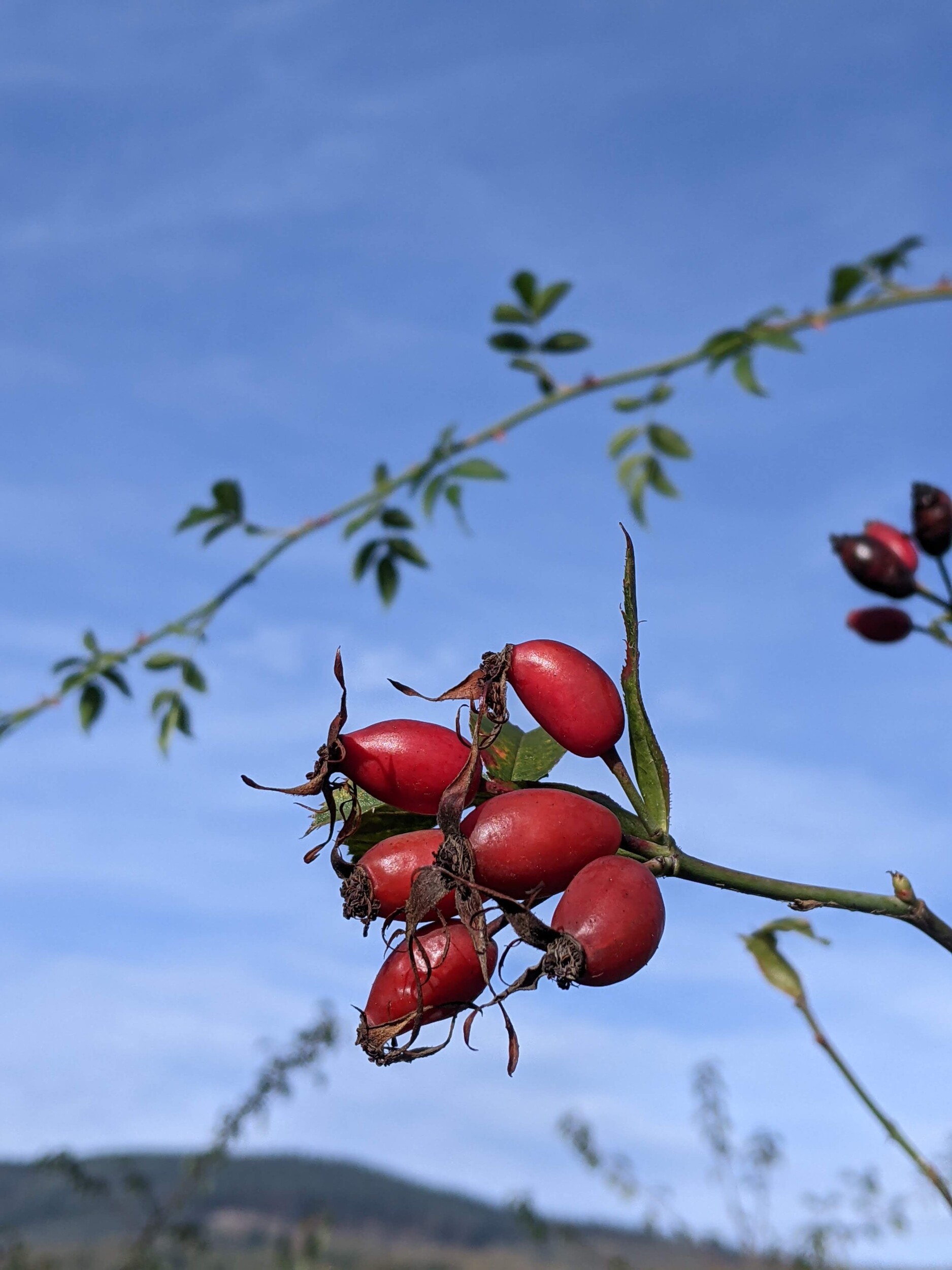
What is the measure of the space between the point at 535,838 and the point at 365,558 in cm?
251

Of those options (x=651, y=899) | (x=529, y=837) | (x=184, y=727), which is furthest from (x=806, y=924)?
(x=184, y=727)

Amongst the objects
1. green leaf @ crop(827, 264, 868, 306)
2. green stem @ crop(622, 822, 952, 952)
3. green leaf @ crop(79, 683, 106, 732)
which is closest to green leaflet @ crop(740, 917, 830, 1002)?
green stem @ crop(622, 822, 952, 952)

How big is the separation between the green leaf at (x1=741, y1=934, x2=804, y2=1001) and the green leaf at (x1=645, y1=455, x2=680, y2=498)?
1773mm

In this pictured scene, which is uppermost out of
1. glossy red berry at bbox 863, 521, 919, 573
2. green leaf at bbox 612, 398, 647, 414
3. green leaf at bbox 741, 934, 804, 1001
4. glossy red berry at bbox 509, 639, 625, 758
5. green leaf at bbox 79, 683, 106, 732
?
green leaf at bbox 612, 398, 647, 414

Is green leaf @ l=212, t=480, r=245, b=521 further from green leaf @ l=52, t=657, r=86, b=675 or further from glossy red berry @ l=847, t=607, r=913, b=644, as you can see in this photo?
glossy red berry @ l=847, t=607, r=913, b=644

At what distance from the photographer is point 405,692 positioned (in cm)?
122

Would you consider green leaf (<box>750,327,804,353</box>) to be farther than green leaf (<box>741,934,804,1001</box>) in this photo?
Yes

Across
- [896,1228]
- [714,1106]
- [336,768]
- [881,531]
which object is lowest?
[896,1228]

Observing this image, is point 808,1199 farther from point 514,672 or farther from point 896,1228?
point 514,672

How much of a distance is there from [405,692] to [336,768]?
0.10m

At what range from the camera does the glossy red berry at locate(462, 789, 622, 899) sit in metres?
1.09

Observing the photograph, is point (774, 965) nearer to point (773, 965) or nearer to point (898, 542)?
point (773, 965)

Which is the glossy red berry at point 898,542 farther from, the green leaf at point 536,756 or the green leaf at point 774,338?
the green leaf at point 774,338

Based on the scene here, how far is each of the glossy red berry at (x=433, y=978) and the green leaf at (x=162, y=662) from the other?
2635 mm
